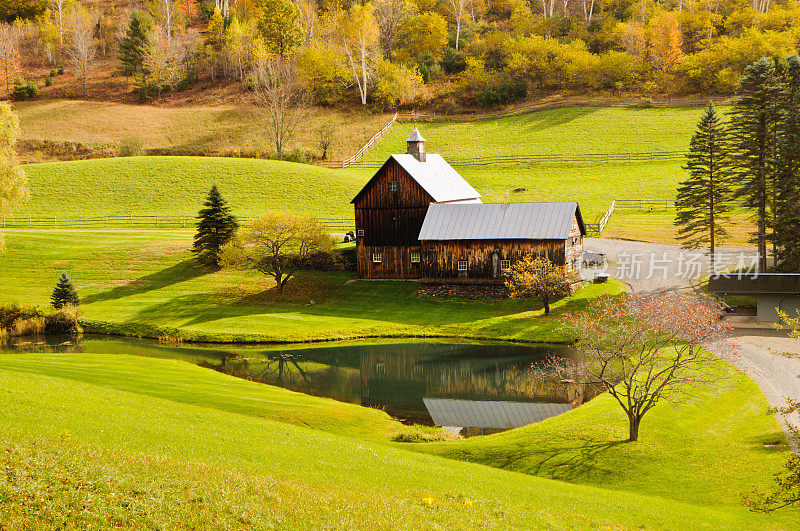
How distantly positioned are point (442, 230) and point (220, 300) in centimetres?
1600

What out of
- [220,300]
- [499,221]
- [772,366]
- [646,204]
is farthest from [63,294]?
[646,204]

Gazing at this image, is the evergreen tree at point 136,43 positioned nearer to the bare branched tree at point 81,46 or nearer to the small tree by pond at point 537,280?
the bare branched tree at point 81,46

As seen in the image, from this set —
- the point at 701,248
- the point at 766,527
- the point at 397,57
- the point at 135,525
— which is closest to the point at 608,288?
the point at 701,248

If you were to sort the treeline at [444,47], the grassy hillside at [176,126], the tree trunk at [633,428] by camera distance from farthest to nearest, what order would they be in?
1. the treeline at [444,47]
2. the grassy hillside at [176,126]
3. the tree trunk at [633,428]

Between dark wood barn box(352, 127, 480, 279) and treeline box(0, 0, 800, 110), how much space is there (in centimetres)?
4698

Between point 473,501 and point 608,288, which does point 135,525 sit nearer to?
point 473,501

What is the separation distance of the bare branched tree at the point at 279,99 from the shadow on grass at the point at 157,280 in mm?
34719

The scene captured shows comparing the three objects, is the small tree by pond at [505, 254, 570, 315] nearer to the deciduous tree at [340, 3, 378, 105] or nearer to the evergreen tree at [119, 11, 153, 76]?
the deciduous tree at [340, 3, 378, 105]

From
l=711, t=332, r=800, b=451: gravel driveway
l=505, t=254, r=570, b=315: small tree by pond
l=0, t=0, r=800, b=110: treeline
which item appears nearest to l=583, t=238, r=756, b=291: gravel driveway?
l=505, t=254, r=570, b=315: small tree by pond

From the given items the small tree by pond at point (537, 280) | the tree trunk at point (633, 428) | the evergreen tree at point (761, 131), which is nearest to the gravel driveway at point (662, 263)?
the evergreen tree at point (761, 131)

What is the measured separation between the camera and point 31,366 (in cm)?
2702

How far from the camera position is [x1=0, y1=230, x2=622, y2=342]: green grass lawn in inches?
1652

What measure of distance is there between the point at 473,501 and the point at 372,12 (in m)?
114

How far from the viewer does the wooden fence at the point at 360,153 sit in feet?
275
